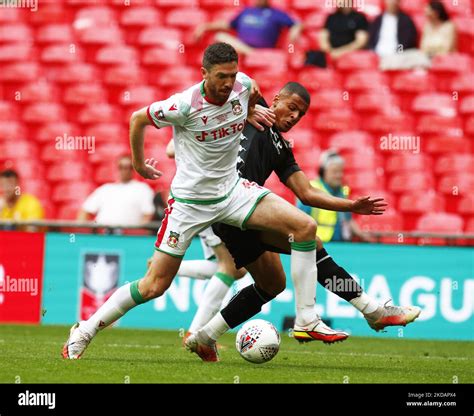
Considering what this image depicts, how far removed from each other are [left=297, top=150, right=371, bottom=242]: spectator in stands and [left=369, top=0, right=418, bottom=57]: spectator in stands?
13.4 feet

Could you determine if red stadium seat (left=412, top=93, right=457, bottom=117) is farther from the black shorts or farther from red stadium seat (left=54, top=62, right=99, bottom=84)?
the black shorts

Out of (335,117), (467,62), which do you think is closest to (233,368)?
(335,117)

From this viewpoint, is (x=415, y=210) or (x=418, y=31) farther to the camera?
(x=418, y=31)

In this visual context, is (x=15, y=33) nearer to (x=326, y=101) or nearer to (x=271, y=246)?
(x=326, y=101)

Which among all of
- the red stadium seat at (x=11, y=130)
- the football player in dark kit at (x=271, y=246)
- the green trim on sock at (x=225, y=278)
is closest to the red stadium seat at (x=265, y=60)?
the red stadium seat at (x=11, y=130)

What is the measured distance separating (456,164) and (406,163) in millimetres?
680

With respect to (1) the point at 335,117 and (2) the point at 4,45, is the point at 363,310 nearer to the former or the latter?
(1) the point at 335,117

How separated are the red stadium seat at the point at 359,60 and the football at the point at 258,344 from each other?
9560 millimetres

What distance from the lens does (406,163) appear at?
16.0 metres

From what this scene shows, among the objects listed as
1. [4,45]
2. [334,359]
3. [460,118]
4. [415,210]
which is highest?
[4,45]

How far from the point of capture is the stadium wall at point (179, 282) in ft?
41.9

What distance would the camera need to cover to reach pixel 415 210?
50.6 ft

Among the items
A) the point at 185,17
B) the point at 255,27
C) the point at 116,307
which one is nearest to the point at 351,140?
the point at 255,27
